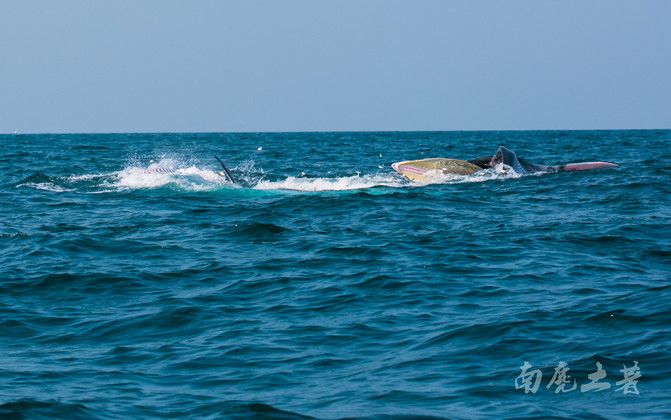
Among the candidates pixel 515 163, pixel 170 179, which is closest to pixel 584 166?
pixel 515 163

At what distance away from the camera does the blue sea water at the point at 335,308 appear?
7.29 metres

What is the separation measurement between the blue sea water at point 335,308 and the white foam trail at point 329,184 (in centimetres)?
324

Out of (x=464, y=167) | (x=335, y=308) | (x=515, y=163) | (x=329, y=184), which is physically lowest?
(x=335, y=308)

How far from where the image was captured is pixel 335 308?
10281mm

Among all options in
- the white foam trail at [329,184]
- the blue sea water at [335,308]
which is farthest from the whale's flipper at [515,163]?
the blue sea water at [335,308]

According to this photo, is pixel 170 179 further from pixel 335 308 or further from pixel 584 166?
pixel 335 308

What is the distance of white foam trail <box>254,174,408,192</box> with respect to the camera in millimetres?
23641

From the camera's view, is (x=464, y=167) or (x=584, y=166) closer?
(x=464, y=167)

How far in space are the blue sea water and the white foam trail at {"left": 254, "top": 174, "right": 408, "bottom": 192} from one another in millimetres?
3243

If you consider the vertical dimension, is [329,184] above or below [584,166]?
below

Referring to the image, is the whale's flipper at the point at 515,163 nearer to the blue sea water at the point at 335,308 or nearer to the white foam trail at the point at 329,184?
the white foam trail at the point at 329,184

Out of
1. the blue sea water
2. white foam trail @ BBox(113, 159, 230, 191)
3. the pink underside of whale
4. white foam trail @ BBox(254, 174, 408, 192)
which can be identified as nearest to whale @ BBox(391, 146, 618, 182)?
the pink underside of whale

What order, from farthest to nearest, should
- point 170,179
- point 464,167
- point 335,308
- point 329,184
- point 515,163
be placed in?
point 515,163 < point 464,167 < point 170,179 < point 329,184 < point 335,308

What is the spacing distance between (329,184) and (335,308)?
14.3m
